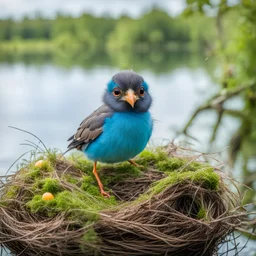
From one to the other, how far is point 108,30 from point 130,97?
67135 mm

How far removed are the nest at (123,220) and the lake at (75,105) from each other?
927 millimetres

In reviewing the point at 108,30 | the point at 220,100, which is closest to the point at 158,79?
the point at 108,30

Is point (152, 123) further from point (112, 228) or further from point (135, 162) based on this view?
point (112, 228)

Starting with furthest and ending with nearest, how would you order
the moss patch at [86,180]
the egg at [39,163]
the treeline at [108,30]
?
the treeline at [108,30]
the egg at [39,163]
the moss patch at [86,180]

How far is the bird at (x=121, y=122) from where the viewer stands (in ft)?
10.7

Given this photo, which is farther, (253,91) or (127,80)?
(253,91)

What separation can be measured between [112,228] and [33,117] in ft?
78.6

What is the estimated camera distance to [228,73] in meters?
10.1

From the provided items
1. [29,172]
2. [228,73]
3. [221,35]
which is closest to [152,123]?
[29,172]

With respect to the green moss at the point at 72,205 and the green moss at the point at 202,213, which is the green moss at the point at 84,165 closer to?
the green moss at the point at 72,205

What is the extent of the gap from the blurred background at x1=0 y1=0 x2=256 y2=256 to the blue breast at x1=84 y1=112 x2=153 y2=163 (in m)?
0.26

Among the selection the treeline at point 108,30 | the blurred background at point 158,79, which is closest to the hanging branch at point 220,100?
the blurred background at point 158,79

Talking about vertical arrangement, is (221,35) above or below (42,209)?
above

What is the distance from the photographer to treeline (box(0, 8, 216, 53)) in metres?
64.4
